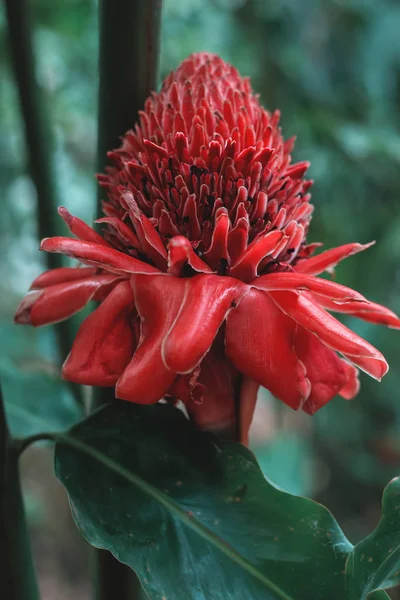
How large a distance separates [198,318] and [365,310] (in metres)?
0.14

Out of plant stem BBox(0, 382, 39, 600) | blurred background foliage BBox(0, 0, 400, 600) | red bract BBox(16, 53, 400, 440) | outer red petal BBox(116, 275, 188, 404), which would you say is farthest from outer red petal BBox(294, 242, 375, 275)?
blurred background foliage BBox(0, 0, 400, 600)

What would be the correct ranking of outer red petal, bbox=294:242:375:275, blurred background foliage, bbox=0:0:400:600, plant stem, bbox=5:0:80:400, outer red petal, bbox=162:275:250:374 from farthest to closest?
blurred background foliage, bbox=0:0:400:600, plant stem, bbox=5:0:80:400, outer red petal, bbox=294:242:375:275, outer red petal, bbox=162:275:250:374

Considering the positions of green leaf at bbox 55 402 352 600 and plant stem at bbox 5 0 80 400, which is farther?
plant stem at bbox 5 0 80 400

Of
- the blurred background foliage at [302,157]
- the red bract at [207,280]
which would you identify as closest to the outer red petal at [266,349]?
the red bract at [207,280]

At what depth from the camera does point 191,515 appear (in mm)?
433

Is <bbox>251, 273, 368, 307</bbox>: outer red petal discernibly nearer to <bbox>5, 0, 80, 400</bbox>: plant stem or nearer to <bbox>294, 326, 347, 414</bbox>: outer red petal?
<bbox>294, 326, 347, 414</bbox>: outer red petal

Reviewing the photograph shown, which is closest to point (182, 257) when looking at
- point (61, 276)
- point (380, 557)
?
point (61, 276)

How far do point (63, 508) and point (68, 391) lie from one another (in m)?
1.52

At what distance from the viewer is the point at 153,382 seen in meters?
0.38

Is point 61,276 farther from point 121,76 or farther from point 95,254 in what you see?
point 121,76

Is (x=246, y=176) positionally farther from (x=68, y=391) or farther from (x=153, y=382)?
(x=68, y=391)

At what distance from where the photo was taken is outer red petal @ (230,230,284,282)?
1.31 ft

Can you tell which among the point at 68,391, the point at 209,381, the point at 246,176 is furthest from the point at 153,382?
the point at 68,391

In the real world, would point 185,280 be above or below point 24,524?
above
